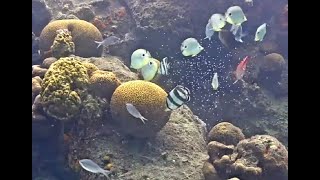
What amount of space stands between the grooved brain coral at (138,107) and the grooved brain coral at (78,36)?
253 cm

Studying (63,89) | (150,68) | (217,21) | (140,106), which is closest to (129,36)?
(217,21)

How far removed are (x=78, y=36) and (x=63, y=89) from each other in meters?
2.98

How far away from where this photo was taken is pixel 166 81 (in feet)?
32.6

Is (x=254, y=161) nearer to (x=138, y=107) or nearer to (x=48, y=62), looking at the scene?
(x=138, y=107)

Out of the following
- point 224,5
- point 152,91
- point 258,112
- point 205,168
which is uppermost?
point 224,5

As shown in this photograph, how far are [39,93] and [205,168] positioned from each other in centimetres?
293

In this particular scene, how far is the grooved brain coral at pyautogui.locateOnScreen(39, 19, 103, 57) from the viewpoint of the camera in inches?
326

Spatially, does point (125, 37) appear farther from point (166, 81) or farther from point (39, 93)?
point (39, 93)

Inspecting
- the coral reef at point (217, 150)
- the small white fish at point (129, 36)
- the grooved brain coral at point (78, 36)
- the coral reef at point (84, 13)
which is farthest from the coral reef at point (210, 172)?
the coral reef at point (84, 13)

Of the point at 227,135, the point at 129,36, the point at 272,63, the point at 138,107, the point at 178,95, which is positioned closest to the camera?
the point at 178,95

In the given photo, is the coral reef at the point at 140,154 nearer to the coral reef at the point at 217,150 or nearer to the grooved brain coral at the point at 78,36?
the coral reef at the point at 217,150

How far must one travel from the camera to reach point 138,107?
6.20 metres

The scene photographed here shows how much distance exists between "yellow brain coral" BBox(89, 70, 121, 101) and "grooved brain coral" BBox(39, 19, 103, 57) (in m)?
2.19
